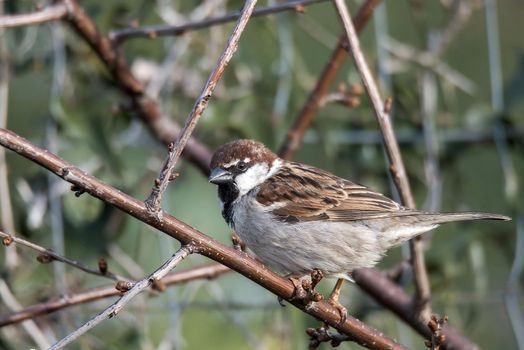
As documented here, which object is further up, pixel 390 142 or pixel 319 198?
pixel 319 198

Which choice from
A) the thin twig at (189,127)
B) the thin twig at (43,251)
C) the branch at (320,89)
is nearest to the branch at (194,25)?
the branch at (320,89)

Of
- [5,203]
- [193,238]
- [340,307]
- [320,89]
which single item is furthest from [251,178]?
[193,238]

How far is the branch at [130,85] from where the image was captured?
2.60m

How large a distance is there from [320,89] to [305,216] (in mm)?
380

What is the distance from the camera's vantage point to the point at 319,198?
2459 millimetres

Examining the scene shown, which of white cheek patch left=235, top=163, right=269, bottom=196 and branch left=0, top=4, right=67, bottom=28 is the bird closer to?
white cheek patch left=235, top=163, right=269, bottom=196

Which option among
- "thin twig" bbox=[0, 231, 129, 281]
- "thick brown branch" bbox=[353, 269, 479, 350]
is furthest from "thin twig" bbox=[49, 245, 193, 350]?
"thick brown branch" bbox=[353, 269, 479, 350]

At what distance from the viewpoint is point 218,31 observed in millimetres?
3445

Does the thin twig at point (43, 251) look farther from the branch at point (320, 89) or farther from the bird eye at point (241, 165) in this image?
the branch at point (320, 89)

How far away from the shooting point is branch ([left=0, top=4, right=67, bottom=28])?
2.28 metres

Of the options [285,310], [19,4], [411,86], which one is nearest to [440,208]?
[411,86]

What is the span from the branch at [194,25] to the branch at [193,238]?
67 cm

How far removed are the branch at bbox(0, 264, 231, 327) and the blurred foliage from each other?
63 cm

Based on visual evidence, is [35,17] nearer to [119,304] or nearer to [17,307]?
[17,307]
